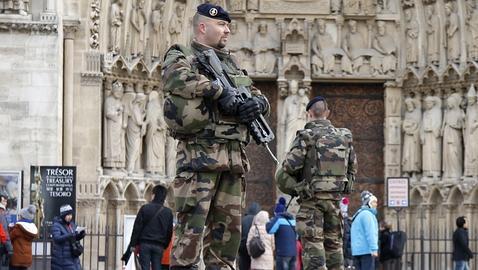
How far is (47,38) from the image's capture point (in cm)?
2605

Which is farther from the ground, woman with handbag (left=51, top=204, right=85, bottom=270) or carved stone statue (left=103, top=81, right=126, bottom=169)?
carved stone statue (left=103, top=81, right=126, bottom=169)

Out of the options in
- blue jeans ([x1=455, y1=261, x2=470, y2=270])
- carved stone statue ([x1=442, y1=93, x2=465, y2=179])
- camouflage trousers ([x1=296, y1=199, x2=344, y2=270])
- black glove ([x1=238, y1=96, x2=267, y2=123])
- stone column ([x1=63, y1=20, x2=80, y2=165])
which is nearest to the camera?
black glove ([x1=238, y1=96, x2=267, y2=123])

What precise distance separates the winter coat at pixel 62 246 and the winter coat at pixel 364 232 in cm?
396

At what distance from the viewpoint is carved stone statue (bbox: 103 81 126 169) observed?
27688mm

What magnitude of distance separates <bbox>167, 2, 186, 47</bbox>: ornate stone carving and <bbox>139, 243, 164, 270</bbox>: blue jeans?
1046cm

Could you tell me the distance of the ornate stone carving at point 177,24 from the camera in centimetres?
2889

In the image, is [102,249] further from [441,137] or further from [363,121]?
[441,137]

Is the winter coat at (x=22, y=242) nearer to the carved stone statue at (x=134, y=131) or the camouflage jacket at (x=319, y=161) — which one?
the camouflage jacket at (x=319, y=161)

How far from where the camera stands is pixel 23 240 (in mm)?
19875

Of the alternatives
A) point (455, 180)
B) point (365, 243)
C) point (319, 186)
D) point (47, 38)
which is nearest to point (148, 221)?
point (365, 243)

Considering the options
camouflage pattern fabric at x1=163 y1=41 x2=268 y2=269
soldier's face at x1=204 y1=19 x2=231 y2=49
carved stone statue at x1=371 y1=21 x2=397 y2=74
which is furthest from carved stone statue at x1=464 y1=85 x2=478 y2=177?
soldier's face at x1=204 y1=19 x2=231 y2=49

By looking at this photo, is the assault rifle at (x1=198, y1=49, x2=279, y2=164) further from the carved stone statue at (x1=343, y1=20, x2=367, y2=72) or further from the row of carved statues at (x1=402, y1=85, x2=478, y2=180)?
the carved stone statue at (x1=343, y1=20, x2=367, y2=72)

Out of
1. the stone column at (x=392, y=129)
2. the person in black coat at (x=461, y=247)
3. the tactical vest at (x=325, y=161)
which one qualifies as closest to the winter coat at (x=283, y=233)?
the person in black coat at (x=461, y=247)

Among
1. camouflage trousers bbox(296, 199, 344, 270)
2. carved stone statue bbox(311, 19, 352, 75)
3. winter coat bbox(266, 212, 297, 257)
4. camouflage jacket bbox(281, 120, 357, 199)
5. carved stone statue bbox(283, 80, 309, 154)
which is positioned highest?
carved stone statue bbox(311, 19, 352, 75)
